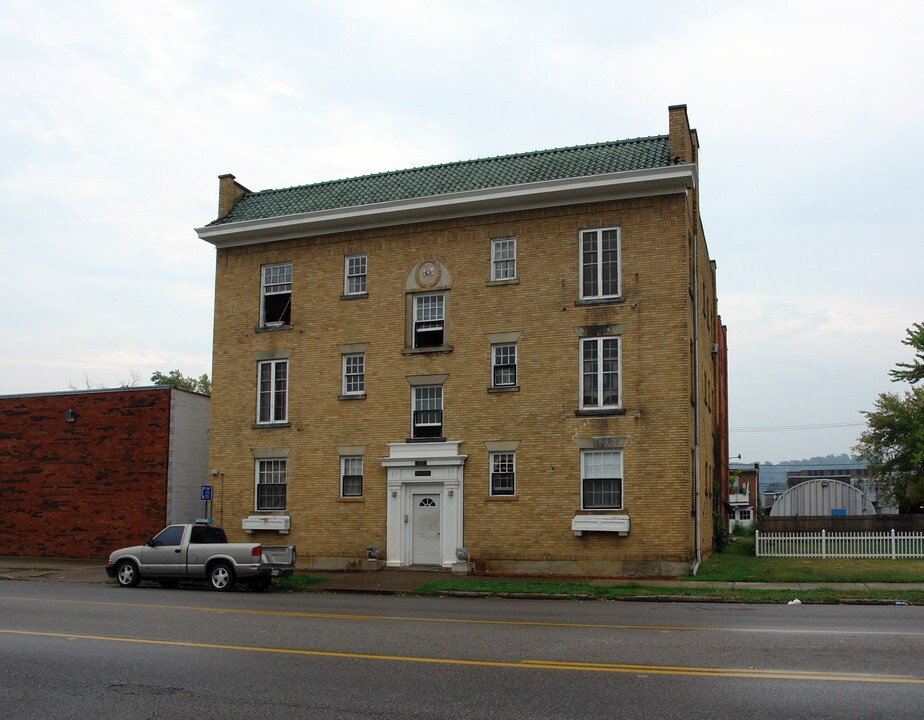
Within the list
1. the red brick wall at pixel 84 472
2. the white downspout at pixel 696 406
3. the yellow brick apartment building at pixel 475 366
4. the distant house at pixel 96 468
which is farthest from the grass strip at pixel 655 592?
the red brick wall at pixel 84 472

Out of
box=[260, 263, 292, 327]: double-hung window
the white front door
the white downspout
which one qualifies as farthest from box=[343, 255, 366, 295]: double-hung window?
the white downspout

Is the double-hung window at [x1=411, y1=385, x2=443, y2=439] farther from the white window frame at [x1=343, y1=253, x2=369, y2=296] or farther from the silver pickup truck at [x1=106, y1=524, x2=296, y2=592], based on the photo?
the silver pickup truck at [x1=106, y1=524, x2=296, y2=592]

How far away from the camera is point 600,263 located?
25766 mm

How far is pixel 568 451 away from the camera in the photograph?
2539 cm

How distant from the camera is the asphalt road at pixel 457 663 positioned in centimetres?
854

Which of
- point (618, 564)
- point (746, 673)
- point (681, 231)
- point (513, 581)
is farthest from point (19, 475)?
point (746, 673)

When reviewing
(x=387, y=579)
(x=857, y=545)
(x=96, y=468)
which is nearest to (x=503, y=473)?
(x=387, y=579)

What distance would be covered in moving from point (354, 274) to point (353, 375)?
315 cm

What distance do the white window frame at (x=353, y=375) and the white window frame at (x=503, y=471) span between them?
475 centimetres

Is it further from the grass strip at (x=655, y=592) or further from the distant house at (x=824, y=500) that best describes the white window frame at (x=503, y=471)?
the distant house at (x=824, y=500)

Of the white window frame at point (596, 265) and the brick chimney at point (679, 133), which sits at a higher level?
the brick chimney at point (679, 133)

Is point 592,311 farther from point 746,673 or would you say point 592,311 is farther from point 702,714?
point 702,714

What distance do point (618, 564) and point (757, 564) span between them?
14.7 feet

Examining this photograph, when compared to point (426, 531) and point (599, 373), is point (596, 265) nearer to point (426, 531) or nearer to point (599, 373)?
point (599, 373)
